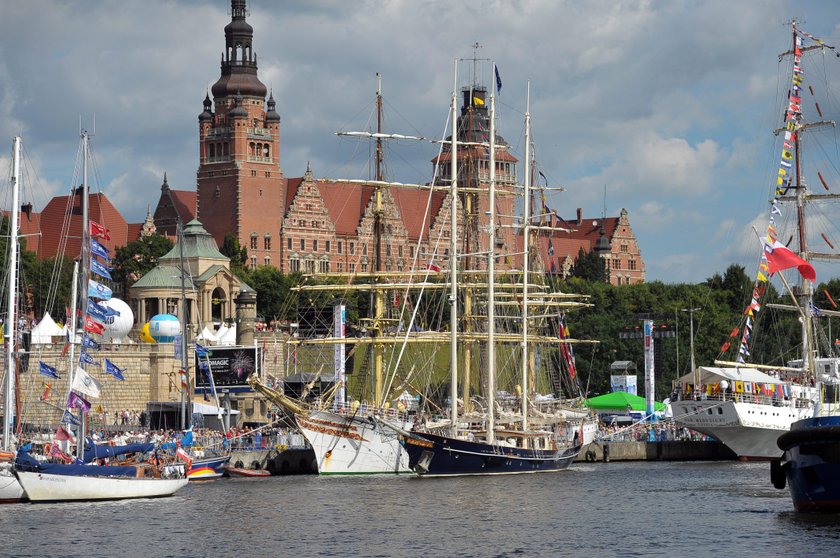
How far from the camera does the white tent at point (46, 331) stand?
120875 mm

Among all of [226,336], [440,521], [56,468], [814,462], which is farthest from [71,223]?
[814,462]

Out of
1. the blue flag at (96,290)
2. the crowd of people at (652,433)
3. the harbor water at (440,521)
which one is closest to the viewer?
the harbor water at (440,521)

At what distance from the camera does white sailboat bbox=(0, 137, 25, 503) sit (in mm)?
69750

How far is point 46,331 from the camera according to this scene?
122 metres

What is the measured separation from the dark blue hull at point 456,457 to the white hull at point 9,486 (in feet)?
63.3

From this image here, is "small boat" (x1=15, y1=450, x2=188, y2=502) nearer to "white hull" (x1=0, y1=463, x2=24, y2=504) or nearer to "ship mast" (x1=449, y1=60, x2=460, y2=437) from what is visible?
"white hull" (x1=0, y1=463, x2=24, y2=504)

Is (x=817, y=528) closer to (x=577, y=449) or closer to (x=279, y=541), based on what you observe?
(x=279, y=541)

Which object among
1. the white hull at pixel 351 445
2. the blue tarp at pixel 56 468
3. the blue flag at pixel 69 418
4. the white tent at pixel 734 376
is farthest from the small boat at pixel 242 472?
the white tent at pixel 734 376

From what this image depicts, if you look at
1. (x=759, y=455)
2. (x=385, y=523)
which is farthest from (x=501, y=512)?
(x=759, y=455)

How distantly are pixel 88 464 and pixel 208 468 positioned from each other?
17.8 meters

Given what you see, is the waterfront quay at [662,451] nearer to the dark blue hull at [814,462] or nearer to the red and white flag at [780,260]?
the red and white flag at [780,260]

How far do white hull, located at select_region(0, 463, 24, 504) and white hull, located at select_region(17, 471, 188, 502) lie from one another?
868 millimetres

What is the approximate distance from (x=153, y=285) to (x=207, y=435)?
54329mm

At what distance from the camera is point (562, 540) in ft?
185
